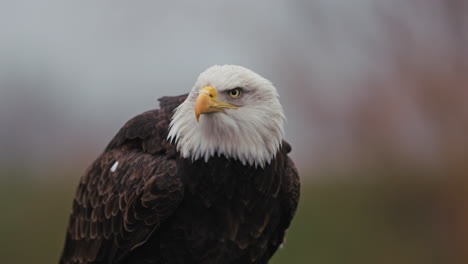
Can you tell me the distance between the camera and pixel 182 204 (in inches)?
209

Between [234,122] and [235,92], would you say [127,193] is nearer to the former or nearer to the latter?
[234,122]

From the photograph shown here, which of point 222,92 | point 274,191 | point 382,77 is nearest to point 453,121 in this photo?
point 382,77

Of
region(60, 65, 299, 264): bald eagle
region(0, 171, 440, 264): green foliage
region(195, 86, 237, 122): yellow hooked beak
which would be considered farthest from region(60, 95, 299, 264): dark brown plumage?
region(0, 171, 440, 264): green foliage

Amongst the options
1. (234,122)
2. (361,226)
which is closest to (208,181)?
(234,122)

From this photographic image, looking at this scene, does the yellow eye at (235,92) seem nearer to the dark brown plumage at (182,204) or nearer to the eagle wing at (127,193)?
the dark brown plumage at (182,204)

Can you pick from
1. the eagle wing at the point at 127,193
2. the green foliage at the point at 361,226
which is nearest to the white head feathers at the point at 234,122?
the eagle wing at the point at 127,193

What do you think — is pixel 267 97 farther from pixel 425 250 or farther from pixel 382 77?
pixel 425 250

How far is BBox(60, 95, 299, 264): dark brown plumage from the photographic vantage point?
529 cm

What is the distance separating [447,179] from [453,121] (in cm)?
74

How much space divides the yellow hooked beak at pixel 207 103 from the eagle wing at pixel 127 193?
→ 1.93ft

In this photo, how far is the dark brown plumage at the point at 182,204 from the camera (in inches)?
208

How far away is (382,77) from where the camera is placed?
24.0ft

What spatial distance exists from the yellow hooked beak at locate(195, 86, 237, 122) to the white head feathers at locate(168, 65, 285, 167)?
0.05 metres

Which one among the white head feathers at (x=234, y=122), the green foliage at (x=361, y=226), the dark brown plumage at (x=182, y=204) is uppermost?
the white head feathers at (x=234, y=122)
